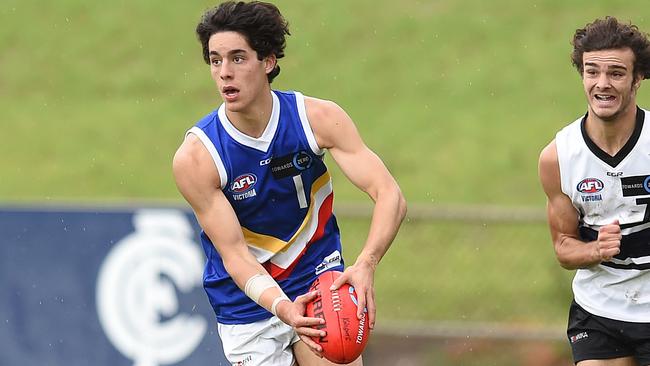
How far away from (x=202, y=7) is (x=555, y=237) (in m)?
13.7

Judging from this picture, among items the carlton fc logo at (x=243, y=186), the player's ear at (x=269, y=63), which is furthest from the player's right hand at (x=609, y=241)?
the player's ear at (x=269, y=63)

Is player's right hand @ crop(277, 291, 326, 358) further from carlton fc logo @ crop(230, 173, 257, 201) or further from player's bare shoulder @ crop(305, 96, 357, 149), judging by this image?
player's bare shoulder @ crop(305, 96, 357, 149)

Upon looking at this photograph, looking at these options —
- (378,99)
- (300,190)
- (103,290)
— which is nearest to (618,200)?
(300,190)

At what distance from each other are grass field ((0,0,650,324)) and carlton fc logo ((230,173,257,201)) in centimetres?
581

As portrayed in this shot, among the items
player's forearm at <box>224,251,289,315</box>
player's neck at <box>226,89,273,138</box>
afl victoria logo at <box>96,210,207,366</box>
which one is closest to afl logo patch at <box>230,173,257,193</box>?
player's neck at <box>226,89,273,138</box>

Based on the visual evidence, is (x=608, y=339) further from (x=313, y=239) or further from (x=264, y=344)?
(x=264, y=344)

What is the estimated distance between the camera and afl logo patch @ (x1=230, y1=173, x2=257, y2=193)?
7.21 meters

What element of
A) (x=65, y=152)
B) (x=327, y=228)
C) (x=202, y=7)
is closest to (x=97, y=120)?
(x=65, y=152)

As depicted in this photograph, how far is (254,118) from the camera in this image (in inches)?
285

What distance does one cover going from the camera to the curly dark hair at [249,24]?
7.12 meters

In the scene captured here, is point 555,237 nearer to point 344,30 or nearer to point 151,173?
point 151,173

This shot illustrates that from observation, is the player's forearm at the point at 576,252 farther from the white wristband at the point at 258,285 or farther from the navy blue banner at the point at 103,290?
the navy blue banner at the point at 103,290

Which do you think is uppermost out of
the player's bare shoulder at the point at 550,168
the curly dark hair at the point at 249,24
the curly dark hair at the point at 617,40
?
the curly dark hair at the point at 249,24

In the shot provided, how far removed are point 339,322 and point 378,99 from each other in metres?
11.7
